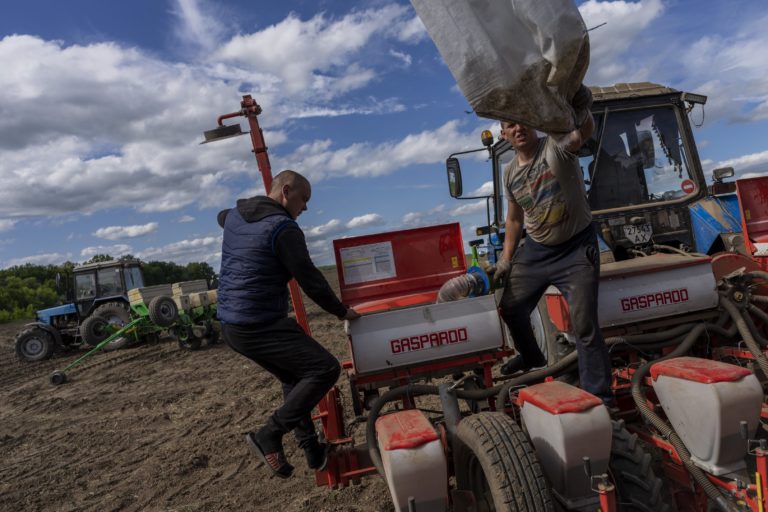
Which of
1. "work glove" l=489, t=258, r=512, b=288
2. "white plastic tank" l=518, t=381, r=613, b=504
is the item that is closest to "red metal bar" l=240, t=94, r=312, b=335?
"work glove" l=489, t=258, r=512, b=288

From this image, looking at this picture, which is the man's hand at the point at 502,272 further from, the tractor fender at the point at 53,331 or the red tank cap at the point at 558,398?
the tractor fender at the point at 53,331

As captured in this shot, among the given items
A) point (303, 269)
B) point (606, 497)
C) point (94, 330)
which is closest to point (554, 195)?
point (303, 269)

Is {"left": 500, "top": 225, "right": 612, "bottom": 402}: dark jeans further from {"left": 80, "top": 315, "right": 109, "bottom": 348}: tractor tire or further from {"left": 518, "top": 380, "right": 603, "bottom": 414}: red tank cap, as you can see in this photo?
{"left": 80, "top": 315, "right": 109, "bottom": 348}: tractor tire

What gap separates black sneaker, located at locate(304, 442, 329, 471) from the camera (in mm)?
3115

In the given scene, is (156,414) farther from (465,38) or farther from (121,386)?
(465,38)

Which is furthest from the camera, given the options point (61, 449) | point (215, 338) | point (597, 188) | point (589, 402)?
point (215, 338)

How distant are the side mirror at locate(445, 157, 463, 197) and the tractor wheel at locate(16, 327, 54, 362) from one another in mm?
14250

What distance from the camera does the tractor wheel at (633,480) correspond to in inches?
93.4

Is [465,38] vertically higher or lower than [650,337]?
higher

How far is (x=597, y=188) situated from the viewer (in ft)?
15.1

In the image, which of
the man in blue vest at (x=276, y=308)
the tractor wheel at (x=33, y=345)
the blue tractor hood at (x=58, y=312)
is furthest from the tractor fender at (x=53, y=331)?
the man in blue vest at (x=276, y=308)

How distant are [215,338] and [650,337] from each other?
1227cm

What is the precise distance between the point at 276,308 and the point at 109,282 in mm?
15455

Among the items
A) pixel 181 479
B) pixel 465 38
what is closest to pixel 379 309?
pixel 465 38
